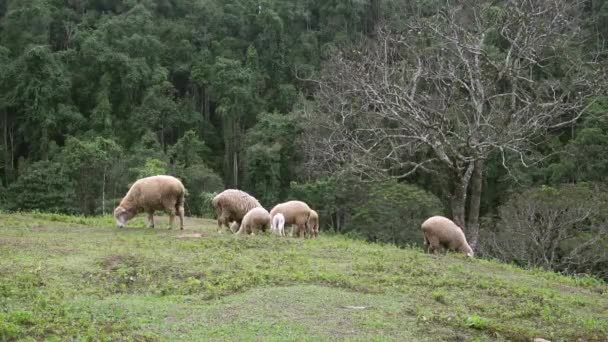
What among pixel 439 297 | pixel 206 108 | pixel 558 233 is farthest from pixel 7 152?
pixel 439 297

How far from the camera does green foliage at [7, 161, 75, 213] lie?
35.8 m

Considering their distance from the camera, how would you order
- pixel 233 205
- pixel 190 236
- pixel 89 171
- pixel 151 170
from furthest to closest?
1. pixel 89 171
2. pixel 151 170
3. pixel 233 205
4. pixel 190 236

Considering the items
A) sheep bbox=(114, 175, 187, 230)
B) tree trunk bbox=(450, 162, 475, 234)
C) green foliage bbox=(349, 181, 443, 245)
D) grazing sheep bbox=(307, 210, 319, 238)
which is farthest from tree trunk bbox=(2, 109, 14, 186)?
tree trunk bbox=(450, 162, 475, 234)

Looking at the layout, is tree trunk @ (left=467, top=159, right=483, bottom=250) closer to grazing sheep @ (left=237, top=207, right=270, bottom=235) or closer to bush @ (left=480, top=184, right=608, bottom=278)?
grazing sheep @ (left=237, top=207, right=270, bottom=235)

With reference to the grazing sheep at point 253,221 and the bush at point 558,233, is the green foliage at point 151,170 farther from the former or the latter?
the grazing sheep at point 253,221

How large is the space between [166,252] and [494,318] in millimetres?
5455

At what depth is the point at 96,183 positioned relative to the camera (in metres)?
38.0

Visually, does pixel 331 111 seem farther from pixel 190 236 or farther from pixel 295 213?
pixel 190 236

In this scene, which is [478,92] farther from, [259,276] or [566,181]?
[566,181]

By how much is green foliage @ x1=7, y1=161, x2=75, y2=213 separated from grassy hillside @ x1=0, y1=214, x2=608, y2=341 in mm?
24209

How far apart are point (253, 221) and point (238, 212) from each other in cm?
113

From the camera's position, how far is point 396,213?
34375 millimetres

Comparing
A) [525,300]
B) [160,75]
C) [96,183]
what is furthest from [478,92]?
[160,75]

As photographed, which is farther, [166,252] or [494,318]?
[166,252]
